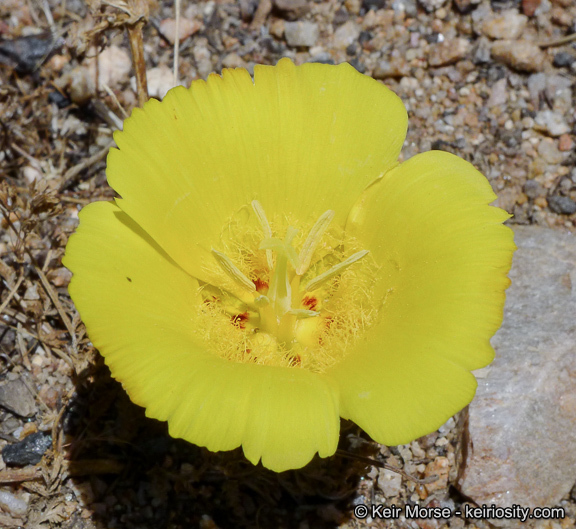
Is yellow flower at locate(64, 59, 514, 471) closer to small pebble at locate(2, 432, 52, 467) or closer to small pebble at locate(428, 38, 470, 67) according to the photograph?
small pebble at locate(2, 432, 52, 467)

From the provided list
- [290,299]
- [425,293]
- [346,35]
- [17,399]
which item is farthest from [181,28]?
[425,293]

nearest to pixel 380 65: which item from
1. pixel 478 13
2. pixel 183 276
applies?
pixel 478 13

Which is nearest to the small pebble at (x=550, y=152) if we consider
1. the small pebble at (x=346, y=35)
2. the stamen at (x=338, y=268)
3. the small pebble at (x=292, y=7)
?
the small pebble at (x=346, y=35)

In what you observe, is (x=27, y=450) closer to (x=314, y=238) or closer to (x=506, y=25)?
(x=314, y=238)

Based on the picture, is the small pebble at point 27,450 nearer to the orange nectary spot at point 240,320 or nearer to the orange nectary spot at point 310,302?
the orange nectary spot at point 240,320

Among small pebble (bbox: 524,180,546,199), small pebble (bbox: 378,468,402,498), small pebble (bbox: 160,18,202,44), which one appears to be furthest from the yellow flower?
small pebble (bbox: 160,18,202,44)

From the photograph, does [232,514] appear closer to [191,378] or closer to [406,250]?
[191,378]
